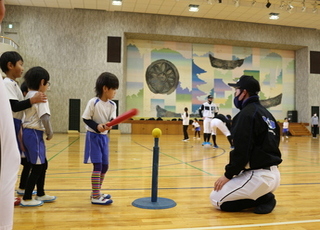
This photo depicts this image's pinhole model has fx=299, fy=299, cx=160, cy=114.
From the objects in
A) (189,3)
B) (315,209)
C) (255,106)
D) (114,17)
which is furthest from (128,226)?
(114,17)

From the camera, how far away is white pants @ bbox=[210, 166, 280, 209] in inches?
125

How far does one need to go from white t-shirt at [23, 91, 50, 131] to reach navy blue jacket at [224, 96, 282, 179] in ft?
6.93

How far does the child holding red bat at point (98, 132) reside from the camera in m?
3.45

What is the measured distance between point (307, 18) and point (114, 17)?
503 inches

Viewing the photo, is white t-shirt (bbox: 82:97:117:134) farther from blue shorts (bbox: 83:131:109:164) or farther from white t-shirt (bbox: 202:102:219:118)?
white t-shirt (bbox: 202:102:219:118)

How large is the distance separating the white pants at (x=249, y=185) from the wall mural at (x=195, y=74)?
59.0 ft

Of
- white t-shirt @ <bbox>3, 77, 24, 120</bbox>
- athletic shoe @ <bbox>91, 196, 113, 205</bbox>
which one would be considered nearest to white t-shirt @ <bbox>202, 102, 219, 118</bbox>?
athletic shoe @ <bbox>91, 196, 113, 205</bbox>

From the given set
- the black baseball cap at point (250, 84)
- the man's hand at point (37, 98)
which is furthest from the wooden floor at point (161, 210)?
the black baseball cap at point (250, 84)

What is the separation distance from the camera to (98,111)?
11.5ft

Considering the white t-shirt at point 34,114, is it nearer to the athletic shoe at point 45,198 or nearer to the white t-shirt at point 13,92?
the white t-shirt at point 13,92

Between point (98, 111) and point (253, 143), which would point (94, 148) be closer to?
point (98, 111)

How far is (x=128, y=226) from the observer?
2.75 meters

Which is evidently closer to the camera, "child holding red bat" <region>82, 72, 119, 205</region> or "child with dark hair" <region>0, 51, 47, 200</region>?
"child with dark hair" <region>0, 51, 47, 200</region>

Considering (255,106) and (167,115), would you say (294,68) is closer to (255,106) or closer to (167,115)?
(167,115)
